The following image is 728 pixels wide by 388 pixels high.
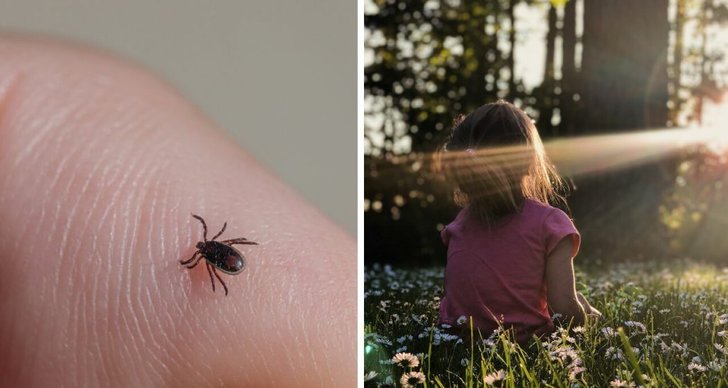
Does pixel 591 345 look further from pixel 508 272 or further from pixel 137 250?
pixel 137 250

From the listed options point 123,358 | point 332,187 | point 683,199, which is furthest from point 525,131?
point 123,358

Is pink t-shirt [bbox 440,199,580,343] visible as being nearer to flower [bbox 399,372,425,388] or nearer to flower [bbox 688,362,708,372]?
flower [bbox 399,372,425,388]

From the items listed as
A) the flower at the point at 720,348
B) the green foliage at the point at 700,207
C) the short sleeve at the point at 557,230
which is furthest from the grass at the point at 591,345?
the green foliage at the point at 700,207

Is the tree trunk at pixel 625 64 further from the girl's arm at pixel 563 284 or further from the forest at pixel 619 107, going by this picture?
the girl's arm at pixel 563 284

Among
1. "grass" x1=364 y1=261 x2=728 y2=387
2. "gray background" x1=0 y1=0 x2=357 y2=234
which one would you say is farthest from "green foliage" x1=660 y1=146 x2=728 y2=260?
"gray background" x1=0 y1=0 x2=357 y2=234

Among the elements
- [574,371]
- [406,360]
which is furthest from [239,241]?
[574,371]

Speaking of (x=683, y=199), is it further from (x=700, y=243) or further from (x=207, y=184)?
(x=207, y=184)
